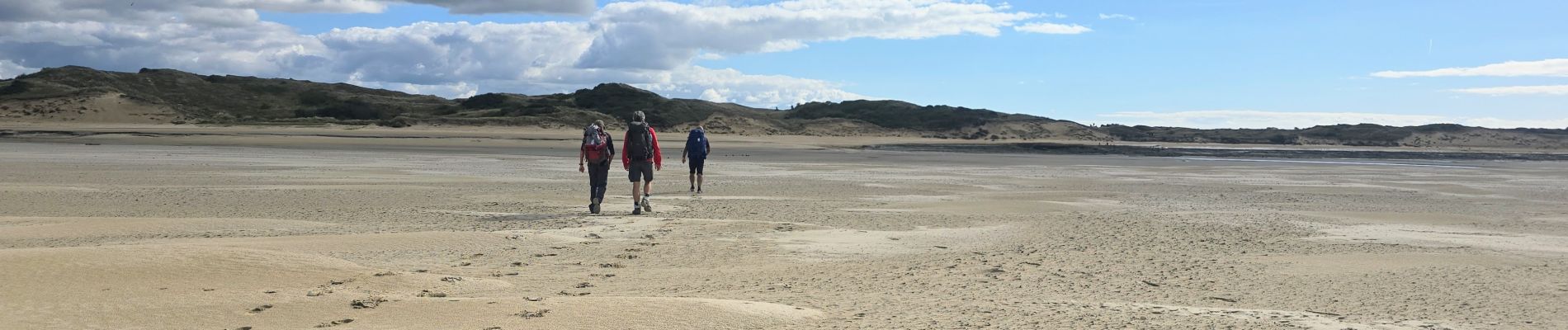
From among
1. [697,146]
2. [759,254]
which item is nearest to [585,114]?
[697,146]

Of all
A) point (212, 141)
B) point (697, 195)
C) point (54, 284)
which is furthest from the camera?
point (212, 141)

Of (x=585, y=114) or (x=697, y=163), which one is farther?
(x=585, y=114)

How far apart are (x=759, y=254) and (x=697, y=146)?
8.51m

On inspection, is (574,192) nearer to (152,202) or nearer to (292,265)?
(152,202)

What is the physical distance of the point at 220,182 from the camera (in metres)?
18.0

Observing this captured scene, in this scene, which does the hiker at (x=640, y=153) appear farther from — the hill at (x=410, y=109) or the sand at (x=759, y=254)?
the hill at (x=410, y=109)

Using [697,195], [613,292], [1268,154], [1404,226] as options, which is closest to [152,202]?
[697,195]

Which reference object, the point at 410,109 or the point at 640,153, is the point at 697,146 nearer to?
the point at 640,153

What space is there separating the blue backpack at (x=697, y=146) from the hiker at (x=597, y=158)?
3812 mm

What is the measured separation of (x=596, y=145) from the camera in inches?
543

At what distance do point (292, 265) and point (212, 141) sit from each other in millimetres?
37217

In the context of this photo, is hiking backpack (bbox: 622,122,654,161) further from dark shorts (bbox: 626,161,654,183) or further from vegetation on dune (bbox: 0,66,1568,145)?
vegetation on dune (bbox: 0,66,1568,145)

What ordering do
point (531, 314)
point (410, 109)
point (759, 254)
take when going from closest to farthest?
point (531, 314), point (759, 254), point (410, 109)

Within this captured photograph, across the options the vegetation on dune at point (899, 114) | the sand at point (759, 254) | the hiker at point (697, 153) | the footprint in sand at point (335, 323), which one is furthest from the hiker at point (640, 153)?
the vegetation on dune at point (899, 114)
